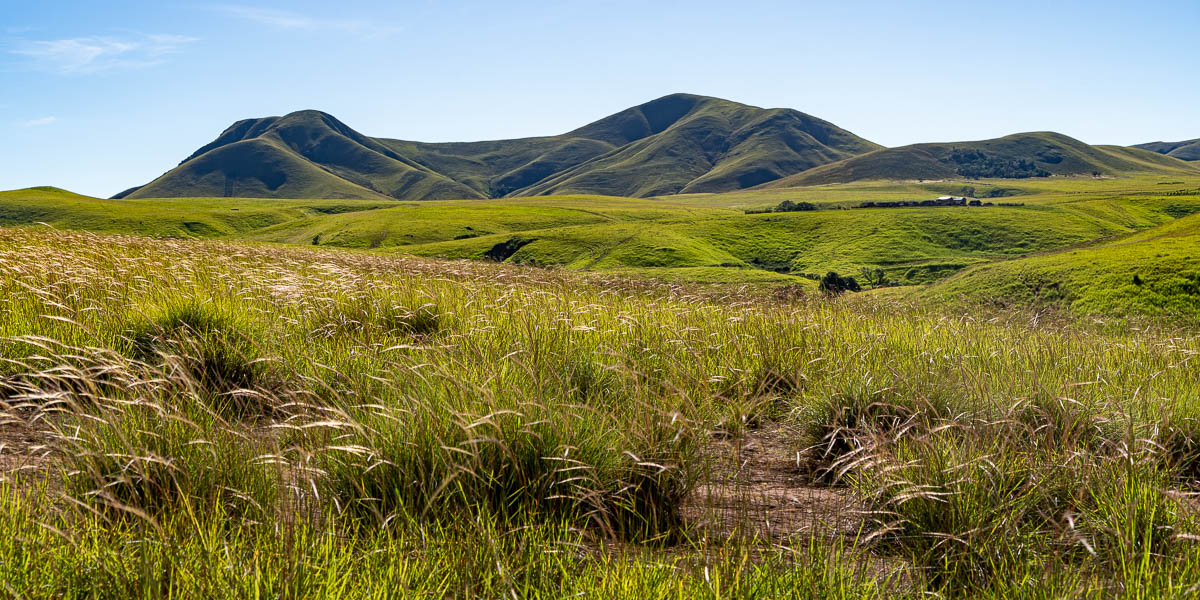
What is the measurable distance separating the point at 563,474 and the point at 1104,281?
85.0 feet

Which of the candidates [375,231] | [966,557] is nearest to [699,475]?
[966,557]

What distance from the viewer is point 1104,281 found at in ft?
74.7

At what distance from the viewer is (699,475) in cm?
348

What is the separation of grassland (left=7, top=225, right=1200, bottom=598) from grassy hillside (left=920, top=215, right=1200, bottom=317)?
14.8 meters

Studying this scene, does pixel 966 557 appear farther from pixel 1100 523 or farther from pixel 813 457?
pixel 813 457

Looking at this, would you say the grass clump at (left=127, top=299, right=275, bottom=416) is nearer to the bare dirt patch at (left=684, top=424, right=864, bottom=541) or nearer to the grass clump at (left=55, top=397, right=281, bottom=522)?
the grass clump at (left=55, top=397, right=281, bottom=522)

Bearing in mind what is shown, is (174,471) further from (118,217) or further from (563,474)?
(118,217)

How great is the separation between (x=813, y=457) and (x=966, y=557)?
1.71 m

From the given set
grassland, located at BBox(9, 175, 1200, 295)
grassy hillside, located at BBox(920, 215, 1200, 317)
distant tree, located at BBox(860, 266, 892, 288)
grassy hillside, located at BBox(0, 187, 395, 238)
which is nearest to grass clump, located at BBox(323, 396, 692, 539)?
grassy hillside, located at BBox(920, 215, 1200, 317)

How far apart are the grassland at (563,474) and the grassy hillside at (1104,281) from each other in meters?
14.8

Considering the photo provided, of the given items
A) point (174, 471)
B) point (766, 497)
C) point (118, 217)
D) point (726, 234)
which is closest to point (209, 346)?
point (174, 471)

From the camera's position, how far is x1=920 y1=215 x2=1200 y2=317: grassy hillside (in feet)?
66.9

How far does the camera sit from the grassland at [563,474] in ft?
7.91

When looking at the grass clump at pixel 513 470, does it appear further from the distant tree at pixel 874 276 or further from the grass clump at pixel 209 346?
the distant tree at pixel 874 276
